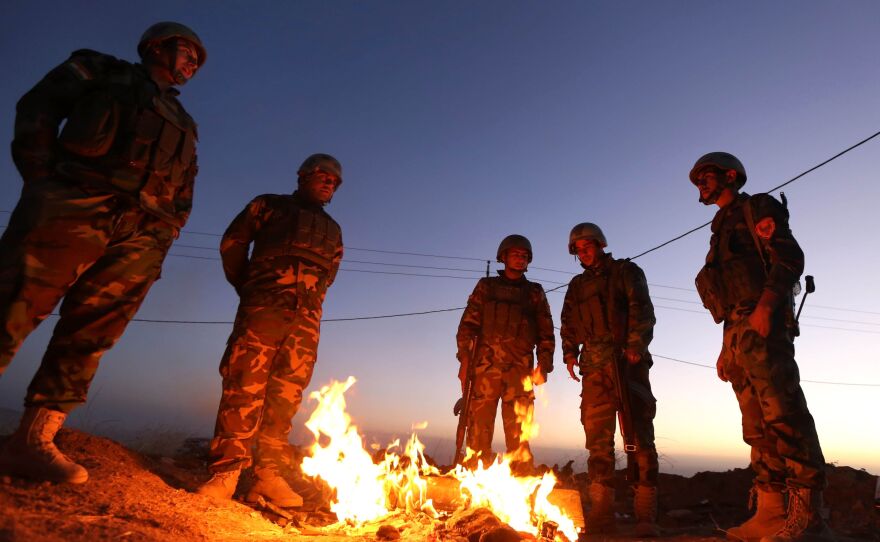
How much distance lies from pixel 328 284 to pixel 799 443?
14.7 ft

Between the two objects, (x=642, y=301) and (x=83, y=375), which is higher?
(x=642, y=301)

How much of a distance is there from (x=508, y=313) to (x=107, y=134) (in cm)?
466

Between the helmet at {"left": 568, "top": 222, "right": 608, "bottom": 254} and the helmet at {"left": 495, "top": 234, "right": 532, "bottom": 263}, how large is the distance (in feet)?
2.31

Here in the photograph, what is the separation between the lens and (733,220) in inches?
179

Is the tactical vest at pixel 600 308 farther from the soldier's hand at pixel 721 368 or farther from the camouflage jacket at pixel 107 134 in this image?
the camouflage jacket at pixel 107 134

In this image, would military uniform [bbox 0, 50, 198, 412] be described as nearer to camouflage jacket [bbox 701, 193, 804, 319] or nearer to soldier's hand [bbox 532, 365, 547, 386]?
soldier's hand [bbox 532, 365, 547, 386]

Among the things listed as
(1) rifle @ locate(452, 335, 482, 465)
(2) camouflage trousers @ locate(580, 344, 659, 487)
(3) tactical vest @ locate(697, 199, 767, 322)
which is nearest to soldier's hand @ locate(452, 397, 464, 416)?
(1) rifle @ locate(452, 335, 482, 465)

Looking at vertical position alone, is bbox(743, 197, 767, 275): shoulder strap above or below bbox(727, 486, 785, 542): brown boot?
above

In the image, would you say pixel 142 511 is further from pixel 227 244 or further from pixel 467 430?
pixel 467 430

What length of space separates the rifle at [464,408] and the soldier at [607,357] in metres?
1.19

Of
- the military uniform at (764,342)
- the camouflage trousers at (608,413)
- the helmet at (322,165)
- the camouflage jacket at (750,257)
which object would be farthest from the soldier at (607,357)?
the helmet at (322,165)

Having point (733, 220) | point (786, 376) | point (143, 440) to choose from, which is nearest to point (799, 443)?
point (786, 376)

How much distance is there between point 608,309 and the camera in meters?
5.55

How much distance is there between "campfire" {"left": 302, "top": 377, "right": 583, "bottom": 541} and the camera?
12.9 feet
